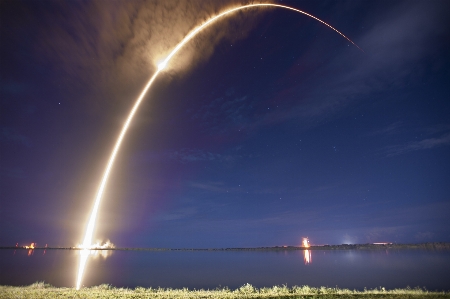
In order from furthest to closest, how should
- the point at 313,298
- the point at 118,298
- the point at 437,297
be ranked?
1. the point at 118,298
2. the point at 313,298
3. the point at 437,297

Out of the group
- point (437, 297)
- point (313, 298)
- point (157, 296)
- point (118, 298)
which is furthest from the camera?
point (157, 296)

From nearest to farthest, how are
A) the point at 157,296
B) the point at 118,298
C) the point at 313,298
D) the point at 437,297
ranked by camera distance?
the point at 437,297
the point at 313,298
the point at 118,298
the point at 157,296

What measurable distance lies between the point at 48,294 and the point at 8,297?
253cm

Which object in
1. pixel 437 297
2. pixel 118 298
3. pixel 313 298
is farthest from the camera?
pixel 118 298

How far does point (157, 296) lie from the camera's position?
66.9ft

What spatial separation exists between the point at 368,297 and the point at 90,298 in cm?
2015

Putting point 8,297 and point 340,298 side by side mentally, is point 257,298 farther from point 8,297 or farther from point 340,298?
point 8,297

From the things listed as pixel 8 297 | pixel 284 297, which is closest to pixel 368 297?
pixel 284 297

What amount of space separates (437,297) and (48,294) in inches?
1114

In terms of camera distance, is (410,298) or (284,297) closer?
(410,298)

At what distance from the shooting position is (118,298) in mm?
19016

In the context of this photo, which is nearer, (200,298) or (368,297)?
(368,297)

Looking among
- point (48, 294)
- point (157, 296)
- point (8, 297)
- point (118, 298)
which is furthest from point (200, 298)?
point (8, 297)

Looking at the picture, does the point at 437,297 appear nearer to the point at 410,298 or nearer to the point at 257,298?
the point at 410,298
